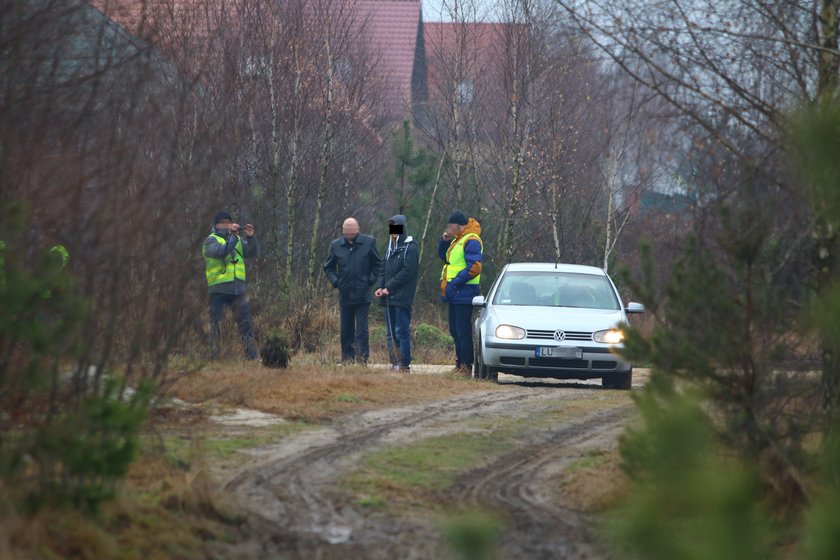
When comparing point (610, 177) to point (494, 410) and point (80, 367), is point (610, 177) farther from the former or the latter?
point (80, 367)

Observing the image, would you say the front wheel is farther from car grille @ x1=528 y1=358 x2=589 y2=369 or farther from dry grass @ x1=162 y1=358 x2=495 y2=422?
dry grass @ x1=162 y1=358 x2=495 y2=422

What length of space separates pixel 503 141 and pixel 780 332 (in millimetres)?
21501

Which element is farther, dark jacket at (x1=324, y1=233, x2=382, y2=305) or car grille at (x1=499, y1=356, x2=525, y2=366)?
dark jacket at (x1=324, y1=233, x2=382, y2=305)

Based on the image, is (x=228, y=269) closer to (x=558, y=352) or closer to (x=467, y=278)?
(x=467, y=278)

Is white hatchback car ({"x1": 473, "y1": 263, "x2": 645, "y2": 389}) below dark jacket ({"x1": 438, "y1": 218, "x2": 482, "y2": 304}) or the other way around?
below

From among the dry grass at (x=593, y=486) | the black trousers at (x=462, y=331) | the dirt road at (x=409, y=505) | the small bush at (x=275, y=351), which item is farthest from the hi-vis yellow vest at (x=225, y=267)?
the dry grass at (x=593, y=486)

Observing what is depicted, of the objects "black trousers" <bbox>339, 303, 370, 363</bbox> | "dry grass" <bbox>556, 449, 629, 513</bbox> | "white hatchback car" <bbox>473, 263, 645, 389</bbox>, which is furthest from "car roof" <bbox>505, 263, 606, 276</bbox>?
"dry grass" <bbox>556, 449, 629, 513</bbox>

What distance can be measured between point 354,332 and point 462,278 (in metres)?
1.66

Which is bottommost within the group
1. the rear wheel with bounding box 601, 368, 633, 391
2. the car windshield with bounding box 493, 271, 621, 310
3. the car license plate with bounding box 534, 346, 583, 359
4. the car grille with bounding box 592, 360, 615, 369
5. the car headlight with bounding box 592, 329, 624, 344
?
the rear wheel with bounding box 601, 368, 633, 391

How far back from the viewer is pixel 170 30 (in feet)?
67.9

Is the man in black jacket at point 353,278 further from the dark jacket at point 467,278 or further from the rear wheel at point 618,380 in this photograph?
the rear wheel at point 618,380

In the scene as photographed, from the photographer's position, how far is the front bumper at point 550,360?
1554cm

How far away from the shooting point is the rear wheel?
15.8m

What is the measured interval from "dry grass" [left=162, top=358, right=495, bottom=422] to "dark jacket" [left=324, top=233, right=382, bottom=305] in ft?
5.03
